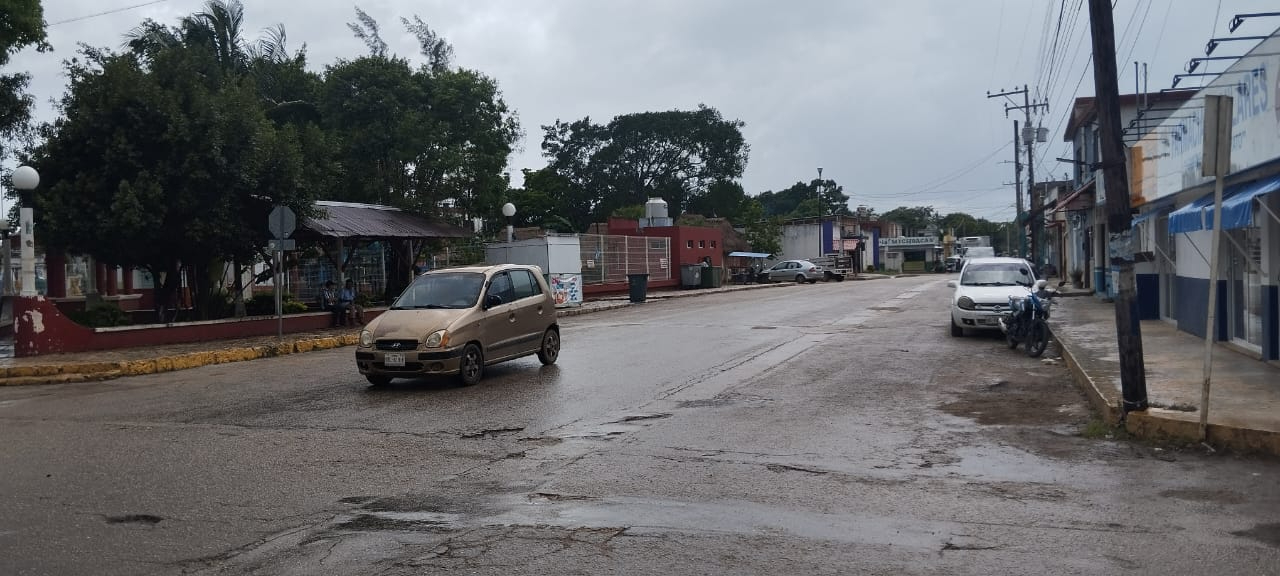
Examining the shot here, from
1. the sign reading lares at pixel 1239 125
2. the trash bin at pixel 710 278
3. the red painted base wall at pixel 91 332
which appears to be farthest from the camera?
the trash bin at pixel 710 278

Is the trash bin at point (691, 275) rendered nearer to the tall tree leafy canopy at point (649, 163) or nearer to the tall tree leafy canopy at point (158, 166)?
the tall tree leafy canopy at point (158, 166)

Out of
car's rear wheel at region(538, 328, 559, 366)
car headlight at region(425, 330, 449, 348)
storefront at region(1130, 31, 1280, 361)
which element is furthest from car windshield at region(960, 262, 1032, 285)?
car headlight at region(425, 330, 449, 348)

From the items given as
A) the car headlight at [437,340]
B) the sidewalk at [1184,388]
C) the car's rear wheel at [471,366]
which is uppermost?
the car headlight at [437,340]

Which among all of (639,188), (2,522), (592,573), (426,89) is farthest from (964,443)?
(639,188)

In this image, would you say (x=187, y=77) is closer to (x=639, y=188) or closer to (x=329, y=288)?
(x=329, y=288)

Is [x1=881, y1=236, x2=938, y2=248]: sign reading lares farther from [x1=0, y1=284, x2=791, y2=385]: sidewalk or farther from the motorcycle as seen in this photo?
[x1=0, y1=284, x2=791, y2=385]: sidewalk

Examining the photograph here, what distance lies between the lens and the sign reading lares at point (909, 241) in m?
90.9

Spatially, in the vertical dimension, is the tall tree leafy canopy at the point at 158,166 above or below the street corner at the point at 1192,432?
above

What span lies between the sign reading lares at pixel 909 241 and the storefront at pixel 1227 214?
71890mm

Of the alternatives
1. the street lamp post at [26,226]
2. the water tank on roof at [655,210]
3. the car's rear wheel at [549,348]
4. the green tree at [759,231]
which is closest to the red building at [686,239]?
the water tank on roof at [655,210]

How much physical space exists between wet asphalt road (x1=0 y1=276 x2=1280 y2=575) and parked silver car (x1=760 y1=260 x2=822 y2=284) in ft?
136

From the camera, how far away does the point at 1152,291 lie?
20766 millimetres

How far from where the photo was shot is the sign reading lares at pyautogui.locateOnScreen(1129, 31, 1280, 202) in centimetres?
1115

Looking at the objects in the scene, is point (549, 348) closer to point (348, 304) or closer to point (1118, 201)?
point (1118, 201)
